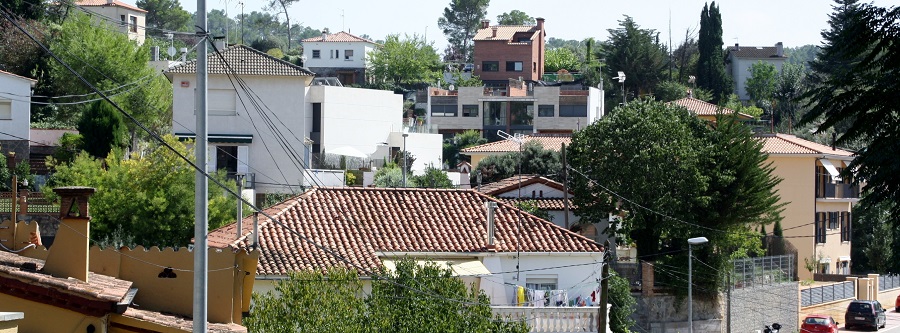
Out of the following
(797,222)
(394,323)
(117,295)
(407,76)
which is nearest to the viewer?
(117,295)

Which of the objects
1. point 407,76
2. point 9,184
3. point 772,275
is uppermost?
point 407,76

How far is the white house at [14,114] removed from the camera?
178 feet

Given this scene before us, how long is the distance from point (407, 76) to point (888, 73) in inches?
4123

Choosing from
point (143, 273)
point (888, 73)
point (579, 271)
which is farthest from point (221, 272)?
point (579, 271)

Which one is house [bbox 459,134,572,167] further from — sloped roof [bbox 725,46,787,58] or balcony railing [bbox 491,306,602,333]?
sloped roof [bbox 725,46,787,58]

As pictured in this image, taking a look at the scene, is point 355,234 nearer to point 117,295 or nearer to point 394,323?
point 394,323

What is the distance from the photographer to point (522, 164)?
68.4 meters

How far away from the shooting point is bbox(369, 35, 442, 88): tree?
114 m

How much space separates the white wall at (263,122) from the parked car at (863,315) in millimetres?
23631

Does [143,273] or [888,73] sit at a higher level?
[888,73]

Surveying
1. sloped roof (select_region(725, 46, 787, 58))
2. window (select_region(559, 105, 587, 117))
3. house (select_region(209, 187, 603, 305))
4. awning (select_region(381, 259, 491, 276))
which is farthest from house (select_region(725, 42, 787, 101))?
awning (select_region(381, 259, 491, 276))

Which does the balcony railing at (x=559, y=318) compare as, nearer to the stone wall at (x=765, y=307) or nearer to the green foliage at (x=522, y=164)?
the stone wall at (x=765, y=307)

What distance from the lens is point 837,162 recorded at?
7019 centimetres

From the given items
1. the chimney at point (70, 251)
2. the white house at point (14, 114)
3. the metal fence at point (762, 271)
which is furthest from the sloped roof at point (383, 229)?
the white house at point (14, 114)
